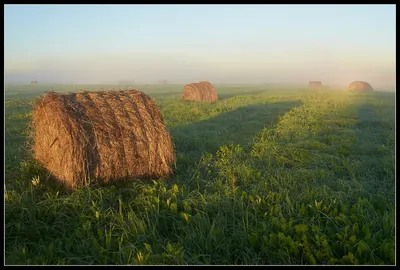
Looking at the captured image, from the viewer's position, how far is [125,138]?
6.33 meters

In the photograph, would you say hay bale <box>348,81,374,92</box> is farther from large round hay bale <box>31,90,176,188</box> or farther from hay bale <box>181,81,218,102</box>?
large round hay bale <box>31,90,176,188</box>

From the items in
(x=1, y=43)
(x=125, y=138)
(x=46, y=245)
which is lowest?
(x=46, y=245)

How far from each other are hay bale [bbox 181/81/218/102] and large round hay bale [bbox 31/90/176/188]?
16846 mm

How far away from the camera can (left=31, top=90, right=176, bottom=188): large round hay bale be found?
5.89 m

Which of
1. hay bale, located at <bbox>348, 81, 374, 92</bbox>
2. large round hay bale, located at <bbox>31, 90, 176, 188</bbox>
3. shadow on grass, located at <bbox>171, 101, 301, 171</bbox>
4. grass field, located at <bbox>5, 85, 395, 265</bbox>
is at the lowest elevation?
grass field, located at <bbox>5, 85, 395, 265</bbox>

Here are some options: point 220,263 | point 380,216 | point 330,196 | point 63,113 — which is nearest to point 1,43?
point 63,113

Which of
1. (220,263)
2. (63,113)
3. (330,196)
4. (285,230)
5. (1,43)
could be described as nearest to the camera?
(220,263)

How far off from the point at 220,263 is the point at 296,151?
15.3 ft

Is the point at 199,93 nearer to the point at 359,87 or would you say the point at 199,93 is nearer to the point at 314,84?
the point at 359,87

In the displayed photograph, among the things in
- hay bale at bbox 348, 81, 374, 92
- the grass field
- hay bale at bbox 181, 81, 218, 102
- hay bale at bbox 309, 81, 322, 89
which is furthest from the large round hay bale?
hay bale at bbox 309, 81, 322, 89

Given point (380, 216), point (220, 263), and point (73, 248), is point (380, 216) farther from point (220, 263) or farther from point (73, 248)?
point (73, 248)

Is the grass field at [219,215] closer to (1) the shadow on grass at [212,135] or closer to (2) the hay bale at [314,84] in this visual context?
(1) the shadow on grass at [212,135]

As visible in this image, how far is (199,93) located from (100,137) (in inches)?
707
